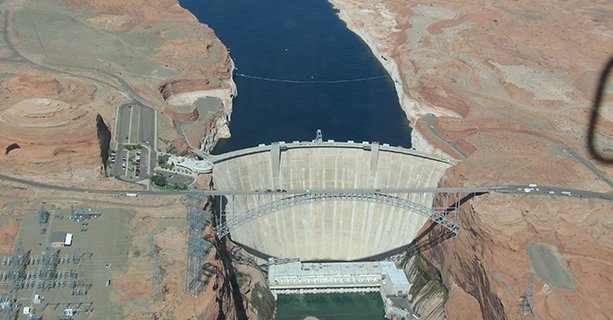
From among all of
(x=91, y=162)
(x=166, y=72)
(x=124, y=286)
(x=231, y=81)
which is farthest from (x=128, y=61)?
(x=124, y=286)

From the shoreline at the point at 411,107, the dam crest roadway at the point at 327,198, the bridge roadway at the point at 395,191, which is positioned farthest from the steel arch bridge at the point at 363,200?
the shoreline at the point at 411,107

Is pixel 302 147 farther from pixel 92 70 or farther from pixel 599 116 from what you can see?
pixel 599 116

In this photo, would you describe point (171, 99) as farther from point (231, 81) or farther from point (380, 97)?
point (380, 97)

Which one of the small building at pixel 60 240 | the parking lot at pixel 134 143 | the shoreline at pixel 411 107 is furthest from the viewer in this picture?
the shoreline at pixel 411 107

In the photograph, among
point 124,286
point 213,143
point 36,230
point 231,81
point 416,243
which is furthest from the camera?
point 231,81

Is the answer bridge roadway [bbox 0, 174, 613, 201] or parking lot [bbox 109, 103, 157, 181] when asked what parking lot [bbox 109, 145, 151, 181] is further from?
bridge roadway [bbox 0, 174, 613, 201]

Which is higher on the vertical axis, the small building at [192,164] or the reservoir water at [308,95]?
the reservoir water at [308,95]

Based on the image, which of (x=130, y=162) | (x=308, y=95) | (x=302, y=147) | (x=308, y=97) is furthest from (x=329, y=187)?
(x=308, y=95)

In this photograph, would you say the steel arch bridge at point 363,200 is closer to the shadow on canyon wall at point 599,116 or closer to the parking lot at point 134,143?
the parking lot at point 134,143

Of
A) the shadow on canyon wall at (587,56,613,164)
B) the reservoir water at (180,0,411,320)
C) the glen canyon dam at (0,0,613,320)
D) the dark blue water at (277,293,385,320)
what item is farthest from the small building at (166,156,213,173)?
the shadow on canyon wall at (587,56,613,164)
